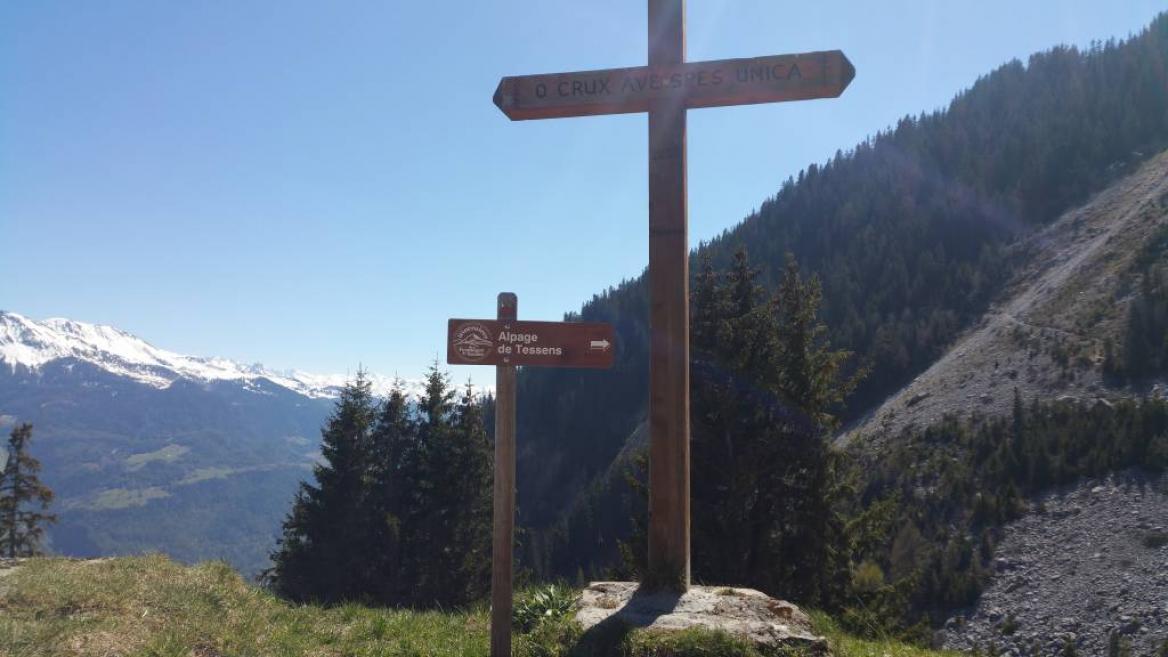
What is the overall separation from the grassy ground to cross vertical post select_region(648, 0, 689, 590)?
116cm

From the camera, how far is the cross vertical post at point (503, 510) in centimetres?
517

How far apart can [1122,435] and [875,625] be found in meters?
62.0

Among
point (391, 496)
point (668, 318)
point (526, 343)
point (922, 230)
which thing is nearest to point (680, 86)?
point (668, 318)

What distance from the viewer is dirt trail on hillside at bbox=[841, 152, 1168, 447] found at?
7144cm

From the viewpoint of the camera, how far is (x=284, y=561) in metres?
26.7

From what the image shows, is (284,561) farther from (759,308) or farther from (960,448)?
(960,448)

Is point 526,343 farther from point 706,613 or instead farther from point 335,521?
point 335,521

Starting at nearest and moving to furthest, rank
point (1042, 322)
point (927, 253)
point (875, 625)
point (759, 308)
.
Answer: point (875, 625) → point (759, 308) → point (1042, 322) → point (927, 253)

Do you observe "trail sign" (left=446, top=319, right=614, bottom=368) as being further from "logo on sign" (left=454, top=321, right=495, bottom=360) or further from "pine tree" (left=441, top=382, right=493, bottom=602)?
"pine tree" (left=441, top=382, right=493, bottom=602)

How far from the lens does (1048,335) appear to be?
78.2 m

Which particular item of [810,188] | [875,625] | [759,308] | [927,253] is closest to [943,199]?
[927,253]

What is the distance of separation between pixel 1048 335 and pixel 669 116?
87143mm

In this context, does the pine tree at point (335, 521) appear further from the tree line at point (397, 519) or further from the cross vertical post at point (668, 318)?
the cross vertical post at point (668, 318)

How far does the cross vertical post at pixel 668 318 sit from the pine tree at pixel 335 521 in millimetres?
22857
